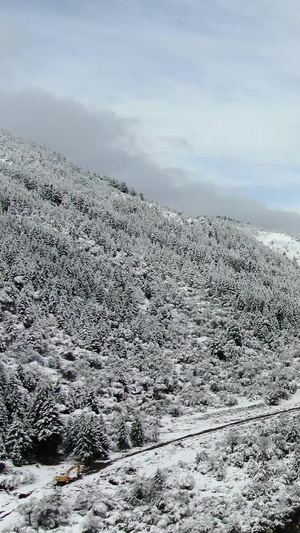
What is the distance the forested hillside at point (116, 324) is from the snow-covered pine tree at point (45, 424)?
113 millimetres

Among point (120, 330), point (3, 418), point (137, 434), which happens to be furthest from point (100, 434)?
point (120, 330)

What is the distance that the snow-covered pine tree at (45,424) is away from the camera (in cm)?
3606

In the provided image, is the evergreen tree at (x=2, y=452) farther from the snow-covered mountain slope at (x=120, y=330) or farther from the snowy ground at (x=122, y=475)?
the snowy ground at (x=122, y=475)

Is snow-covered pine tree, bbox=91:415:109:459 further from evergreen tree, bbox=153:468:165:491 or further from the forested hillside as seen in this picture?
evergreen tree, bbox=153:468:165:491

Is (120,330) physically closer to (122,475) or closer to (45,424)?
(45,424)

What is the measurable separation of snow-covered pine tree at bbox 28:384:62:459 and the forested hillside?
0.37 feet

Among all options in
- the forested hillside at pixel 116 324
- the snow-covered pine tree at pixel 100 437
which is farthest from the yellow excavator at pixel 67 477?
the snow-covered pine tree at pixel 100 437

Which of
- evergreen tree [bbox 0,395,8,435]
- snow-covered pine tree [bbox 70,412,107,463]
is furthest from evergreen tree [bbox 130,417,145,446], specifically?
evergreen tree [bbox 0,395,8,435]

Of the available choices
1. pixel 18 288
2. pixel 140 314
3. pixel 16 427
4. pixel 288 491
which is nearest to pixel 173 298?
pixel 140 314

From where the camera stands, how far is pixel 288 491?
27.9 metres

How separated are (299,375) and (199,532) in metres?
38.9

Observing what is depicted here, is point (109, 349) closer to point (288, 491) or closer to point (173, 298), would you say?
point (173, 298)

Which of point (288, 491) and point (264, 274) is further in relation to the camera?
point (264, 274)

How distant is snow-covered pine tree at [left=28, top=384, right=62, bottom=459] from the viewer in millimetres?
36062
